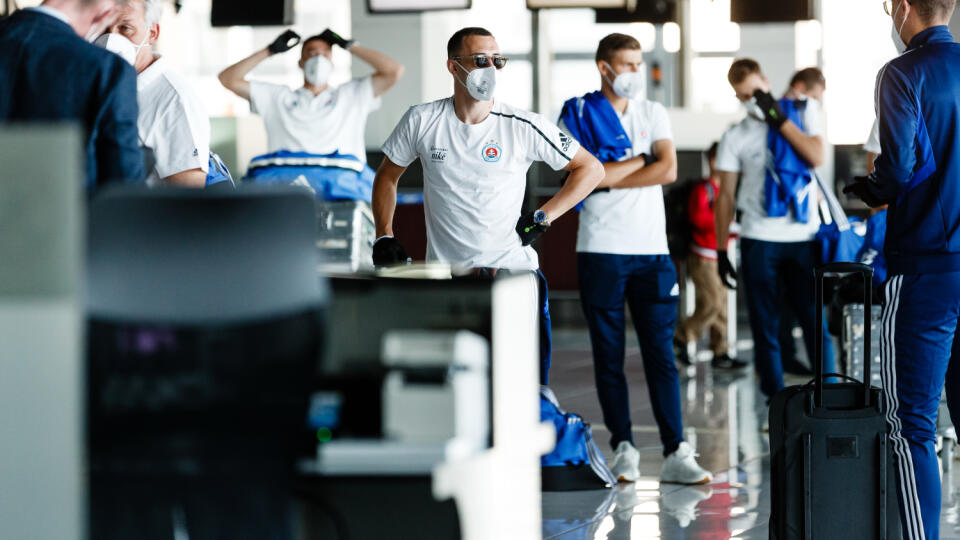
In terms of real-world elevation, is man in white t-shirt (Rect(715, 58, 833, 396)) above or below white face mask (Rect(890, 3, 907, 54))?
below

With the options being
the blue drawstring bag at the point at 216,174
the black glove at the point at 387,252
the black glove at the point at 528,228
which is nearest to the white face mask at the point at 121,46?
the blue drawstring bag at the point at 216,174

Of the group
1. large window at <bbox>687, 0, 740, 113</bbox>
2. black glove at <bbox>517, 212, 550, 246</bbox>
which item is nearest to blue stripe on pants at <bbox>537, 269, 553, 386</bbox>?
black glove at <bbox>517, 212, 550, 246</bbox>

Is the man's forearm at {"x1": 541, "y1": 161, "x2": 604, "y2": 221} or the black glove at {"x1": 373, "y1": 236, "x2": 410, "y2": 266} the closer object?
the black glove at {"x1": 373, "y1": 236, "x2": 410, "y2": 266}

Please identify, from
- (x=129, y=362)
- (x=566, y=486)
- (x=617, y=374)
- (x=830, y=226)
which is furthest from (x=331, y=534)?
(x=830, y=226)

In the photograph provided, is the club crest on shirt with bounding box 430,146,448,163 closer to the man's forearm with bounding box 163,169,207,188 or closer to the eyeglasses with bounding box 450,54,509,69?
the eyeglasses with bounding box 450,54,509,69

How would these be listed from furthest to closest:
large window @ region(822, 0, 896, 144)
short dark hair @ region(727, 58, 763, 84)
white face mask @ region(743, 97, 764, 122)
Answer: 1. large window @ region(822, 0, 896, 144)
2. short dark hair @ region(727, 58, 763, 84)
3. white face mask @ region(743, 97, 764, 122)

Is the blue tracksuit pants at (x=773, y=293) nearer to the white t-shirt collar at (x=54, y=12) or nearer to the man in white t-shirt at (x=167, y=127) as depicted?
the man in white t-shirt at (x=167, y=127)

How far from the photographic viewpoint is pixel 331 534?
209 centimetres

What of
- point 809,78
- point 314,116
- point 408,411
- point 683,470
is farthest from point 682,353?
point 408,411

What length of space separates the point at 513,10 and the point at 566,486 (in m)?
18.6

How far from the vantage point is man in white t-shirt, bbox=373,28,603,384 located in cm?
394

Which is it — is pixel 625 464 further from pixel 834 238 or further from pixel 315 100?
pixel 315 100

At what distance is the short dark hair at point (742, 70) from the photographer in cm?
606

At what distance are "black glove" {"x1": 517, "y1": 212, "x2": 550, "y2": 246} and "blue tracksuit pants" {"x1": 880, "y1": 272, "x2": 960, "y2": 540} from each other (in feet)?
3.52
